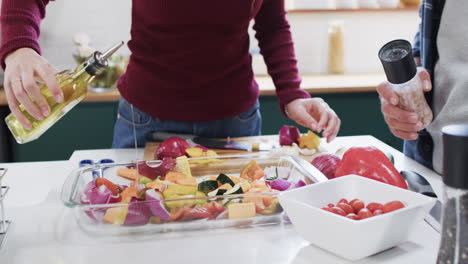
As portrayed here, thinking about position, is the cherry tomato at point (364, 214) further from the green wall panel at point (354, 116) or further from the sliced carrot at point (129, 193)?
the green wall panel at point (354, 116)

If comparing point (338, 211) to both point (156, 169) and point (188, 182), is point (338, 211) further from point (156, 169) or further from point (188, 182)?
point (156, 169)

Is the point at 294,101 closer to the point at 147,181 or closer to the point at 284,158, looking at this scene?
the point at 284,158

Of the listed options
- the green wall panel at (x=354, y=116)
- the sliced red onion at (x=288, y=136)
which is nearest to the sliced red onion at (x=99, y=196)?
the sliced red onion at (x=288, y=136)

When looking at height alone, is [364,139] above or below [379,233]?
below

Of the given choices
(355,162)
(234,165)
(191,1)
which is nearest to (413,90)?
(355,162)

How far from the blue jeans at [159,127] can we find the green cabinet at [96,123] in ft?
2.93

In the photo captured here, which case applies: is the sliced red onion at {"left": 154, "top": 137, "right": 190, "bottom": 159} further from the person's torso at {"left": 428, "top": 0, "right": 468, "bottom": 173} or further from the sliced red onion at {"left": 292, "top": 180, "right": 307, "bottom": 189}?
the person's torso at {"left": 428, "top": 0, "right": 468, "bottom": 173}

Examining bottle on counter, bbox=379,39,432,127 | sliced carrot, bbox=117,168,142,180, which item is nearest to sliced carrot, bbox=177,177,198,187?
sliced carrot, bbox=117,168,142,180

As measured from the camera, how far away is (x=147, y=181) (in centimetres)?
98

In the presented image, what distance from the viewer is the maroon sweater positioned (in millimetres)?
1388

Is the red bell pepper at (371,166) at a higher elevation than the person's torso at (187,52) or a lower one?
lower

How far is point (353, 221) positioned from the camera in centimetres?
73

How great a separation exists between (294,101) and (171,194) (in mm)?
689

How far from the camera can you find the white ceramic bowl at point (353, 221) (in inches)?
29.3
